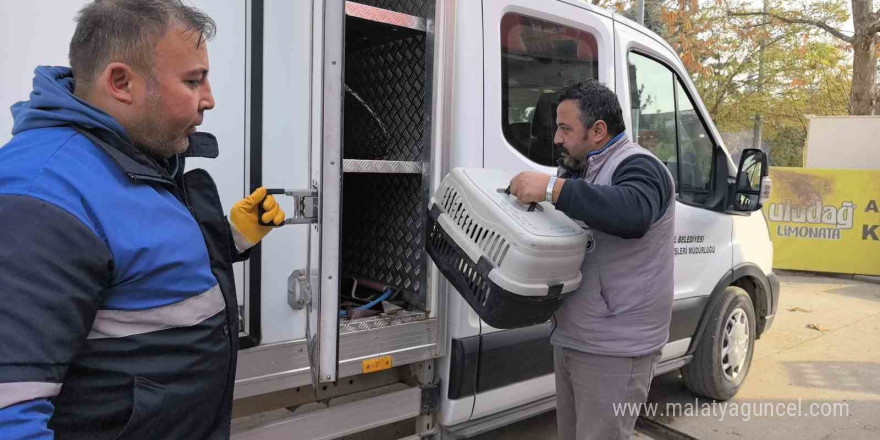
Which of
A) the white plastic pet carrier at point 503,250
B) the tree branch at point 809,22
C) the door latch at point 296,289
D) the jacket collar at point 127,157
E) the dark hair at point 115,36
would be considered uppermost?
the tree branch at point 809,22

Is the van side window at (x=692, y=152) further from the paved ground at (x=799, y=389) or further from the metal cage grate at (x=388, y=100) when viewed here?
the metal cage grate at (x=388, y=100)

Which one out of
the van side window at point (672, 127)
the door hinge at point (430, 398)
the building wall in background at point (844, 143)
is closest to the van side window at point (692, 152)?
the van side window at point (672, 127)

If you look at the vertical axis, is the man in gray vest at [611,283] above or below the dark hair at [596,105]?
below

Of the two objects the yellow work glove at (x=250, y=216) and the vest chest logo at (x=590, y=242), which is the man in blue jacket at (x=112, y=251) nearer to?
the yellow work glove at (x=250, y=216)

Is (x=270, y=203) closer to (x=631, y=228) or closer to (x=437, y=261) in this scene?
(x=437, y=261)

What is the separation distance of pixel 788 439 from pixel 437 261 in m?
2.93

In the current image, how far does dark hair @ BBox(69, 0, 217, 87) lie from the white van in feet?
2.05

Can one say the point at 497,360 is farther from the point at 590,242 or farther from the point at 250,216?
the point at 250,216

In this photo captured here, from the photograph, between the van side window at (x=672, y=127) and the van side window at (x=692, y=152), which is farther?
the van side window at (x=692, y=152)

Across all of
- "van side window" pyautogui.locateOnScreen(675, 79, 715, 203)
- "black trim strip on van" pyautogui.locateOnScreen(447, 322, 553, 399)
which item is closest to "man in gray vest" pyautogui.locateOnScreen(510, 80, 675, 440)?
"black trim strip on van" pyautogui.locateOnScreen(447, 322, 553, 399)

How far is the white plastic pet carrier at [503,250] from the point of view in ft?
6.39

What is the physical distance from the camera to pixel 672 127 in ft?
11.8

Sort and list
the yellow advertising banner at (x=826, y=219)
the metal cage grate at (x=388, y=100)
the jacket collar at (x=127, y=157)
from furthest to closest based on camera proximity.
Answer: the yellow advertising banner at (x=826, y=219) → the metal cage grate at (x=388, y=100) → the jacket collar at (x=127, y=157)

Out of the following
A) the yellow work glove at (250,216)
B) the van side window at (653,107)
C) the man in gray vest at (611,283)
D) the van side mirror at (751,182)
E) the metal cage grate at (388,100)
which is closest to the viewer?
the yellow work glove at (250,216)
